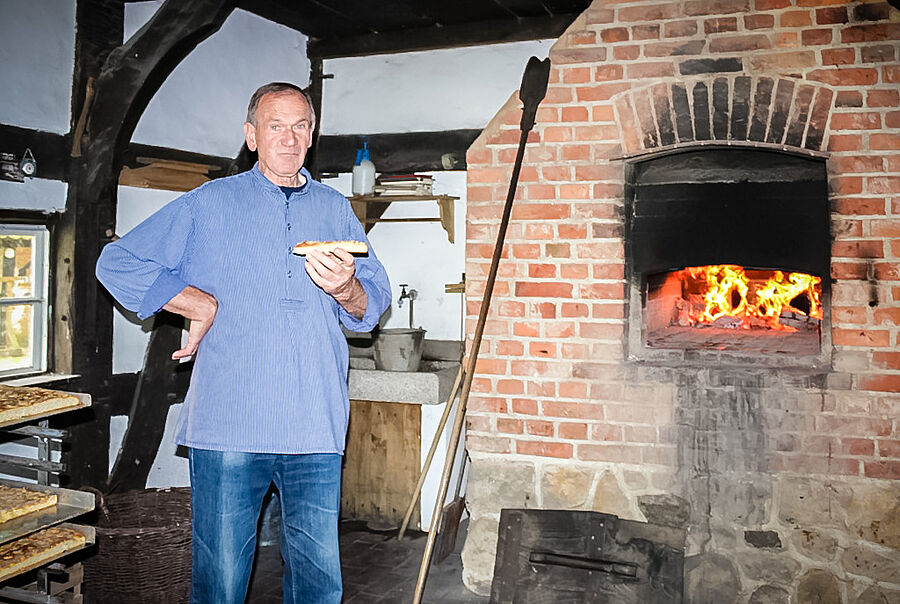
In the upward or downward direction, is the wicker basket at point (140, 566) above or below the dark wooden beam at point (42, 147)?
below

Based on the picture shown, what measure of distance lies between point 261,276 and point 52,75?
2.31 metres

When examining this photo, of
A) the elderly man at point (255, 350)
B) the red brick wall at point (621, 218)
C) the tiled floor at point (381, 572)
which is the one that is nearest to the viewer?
the elderly man at point (255, 350)

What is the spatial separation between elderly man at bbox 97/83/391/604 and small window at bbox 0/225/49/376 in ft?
6.06

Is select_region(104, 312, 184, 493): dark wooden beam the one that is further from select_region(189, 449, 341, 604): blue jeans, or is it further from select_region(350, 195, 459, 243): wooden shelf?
select_region(189, 449, 341, 604): blue jeans

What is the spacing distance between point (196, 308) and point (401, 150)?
2.92 m

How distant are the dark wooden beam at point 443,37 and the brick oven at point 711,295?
144cm

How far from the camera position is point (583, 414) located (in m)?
3.10

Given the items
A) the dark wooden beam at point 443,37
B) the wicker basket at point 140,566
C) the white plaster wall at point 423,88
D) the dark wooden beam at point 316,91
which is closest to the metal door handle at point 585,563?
the wicker basket at point 140,566

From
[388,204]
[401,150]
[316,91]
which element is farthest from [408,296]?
[316,91]

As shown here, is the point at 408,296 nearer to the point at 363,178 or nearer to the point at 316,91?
the point at 363,178

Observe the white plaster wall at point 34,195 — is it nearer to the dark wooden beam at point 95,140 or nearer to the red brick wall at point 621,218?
the dark wooden beam at point 95,140

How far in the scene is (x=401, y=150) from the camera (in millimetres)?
4836

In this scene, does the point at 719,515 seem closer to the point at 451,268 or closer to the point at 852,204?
the point at 852,204

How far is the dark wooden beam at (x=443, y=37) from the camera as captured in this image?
445 centimetres
